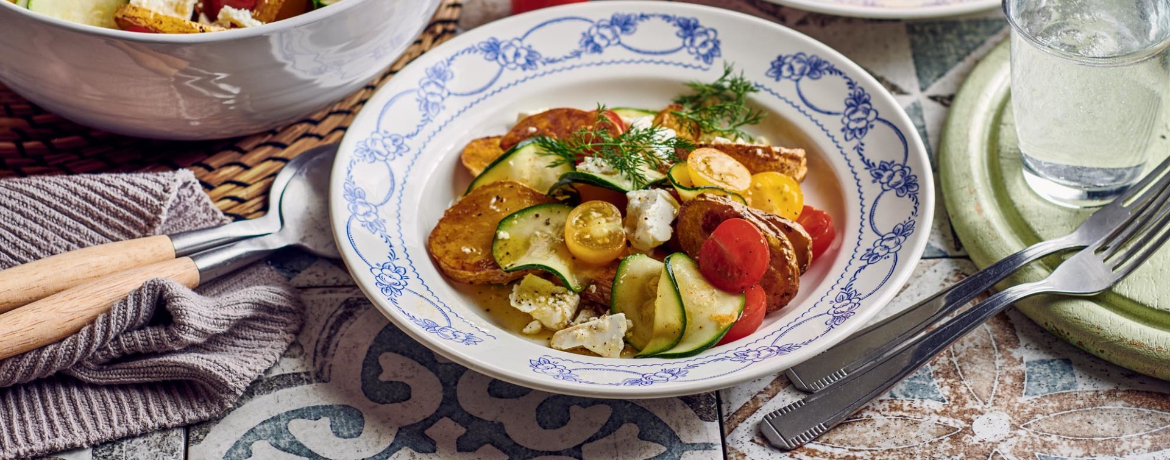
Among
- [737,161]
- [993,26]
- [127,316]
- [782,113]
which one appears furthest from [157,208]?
[993,26]

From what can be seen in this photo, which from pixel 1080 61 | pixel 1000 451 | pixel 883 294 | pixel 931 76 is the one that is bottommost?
pixel 1000 451

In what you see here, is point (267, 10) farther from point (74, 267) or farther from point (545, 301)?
point (545, 301)

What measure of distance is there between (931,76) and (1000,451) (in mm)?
959

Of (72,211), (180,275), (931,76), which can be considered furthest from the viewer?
(931,76)

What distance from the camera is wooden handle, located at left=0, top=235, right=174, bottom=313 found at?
144 cm

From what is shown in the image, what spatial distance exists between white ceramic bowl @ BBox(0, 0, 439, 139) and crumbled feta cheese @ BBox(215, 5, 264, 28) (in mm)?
105

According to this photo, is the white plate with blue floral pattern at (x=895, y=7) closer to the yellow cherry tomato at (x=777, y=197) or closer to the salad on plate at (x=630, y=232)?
the salad on plate at (x=630, y=232)

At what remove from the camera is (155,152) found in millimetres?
1878

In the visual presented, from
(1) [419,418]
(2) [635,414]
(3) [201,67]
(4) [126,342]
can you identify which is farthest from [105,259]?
(2) [635,414]

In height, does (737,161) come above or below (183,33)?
below

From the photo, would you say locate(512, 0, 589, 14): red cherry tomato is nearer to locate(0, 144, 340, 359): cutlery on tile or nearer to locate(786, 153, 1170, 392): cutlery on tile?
locate(0, 144, 340, 359): cutlery on tile

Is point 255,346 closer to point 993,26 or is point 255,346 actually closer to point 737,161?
point 737,161

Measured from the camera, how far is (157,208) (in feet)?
5.36

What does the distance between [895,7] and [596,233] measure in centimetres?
97
